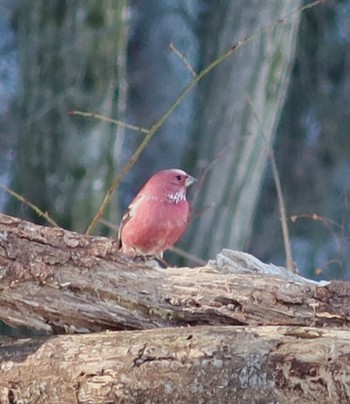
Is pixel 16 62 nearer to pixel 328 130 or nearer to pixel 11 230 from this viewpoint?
pixel 328 130

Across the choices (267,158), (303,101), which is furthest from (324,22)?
(267,158)

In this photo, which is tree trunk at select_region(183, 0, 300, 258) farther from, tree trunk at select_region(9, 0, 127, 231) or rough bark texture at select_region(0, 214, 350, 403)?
rough bark texture at select_region(0, 214, 350, 403)

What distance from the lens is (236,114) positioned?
9.87ft

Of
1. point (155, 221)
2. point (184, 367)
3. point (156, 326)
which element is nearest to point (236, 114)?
point (155, 221)

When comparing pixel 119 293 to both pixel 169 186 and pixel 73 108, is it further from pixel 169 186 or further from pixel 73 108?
pixel 73 108

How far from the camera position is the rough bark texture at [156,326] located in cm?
140

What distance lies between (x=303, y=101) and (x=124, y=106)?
79 centimetres

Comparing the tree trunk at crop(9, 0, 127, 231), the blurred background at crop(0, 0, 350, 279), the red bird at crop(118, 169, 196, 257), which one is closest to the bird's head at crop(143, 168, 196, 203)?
the red bird at crop(118, 169, 196, 257)

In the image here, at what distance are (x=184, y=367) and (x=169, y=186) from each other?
24.8 inches

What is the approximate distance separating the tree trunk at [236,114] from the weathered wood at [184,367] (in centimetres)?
143

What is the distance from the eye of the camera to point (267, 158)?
314 cm

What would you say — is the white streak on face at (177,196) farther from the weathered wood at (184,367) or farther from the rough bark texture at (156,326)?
the weathered wood at (184,367)

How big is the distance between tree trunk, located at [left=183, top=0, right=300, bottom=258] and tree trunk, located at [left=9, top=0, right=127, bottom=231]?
36cm

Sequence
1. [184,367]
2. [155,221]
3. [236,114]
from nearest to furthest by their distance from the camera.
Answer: [184,367]
[155,221]
[236,114]
